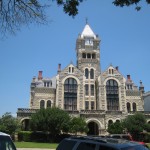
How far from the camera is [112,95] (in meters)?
58.0

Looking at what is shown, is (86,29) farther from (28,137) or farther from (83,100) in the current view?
(28,137)

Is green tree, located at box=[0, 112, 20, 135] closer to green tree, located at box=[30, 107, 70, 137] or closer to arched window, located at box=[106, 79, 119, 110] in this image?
green tree, located at box=[30, 107, 70, 137]

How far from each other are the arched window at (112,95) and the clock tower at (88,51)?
4.31 meters

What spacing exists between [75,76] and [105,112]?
11.0m

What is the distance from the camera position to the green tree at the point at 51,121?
45.0 meters

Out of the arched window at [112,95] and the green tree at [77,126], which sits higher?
the arched window at [112,95]

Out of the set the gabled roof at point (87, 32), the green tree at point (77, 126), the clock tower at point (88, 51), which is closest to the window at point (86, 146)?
the green tree at point (77, 126)

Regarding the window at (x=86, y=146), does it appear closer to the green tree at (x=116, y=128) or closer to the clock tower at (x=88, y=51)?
the green tree at (x=116, y=128)

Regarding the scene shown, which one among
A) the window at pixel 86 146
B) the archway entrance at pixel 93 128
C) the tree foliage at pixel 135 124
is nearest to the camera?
the window at pixel 86 146

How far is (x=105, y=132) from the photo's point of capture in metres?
51.5

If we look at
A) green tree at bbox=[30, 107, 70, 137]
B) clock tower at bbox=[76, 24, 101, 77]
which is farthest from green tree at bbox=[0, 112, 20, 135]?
clock tower at bbox=[76, 24, 101, 77]

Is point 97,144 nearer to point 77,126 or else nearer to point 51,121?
point 51,121

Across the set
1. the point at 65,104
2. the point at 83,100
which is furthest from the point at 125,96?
the point at 65,104

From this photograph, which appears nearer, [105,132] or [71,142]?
[71,142]
